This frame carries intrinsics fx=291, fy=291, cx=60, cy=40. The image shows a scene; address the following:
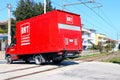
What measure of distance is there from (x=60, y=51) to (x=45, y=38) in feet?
5.53

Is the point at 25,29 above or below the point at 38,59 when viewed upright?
above

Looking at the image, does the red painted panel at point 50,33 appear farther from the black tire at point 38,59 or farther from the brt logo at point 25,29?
the black tire at point 38,59

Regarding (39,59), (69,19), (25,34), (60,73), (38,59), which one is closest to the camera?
(60,73)

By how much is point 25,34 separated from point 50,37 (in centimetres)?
356

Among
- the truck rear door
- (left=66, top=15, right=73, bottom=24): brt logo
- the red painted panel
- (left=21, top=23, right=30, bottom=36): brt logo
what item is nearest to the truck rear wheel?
the red painted panel

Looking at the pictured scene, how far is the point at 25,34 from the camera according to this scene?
23.0 meters

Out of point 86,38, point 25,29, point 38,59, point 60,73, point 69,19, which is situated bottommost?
point 60,73

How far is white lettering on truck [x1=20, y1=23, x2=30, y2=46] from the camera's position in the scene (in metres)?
22.6

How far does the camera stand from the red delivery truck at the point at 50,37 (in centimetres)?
1977

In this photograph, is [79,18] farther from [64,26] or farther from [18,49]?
[18,49]

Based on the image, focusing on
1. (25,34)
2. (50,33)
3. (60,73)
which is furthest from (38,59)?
(60,73)

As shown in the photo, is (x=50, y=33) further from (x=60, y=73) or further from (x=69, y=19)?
(x=60, y=73)

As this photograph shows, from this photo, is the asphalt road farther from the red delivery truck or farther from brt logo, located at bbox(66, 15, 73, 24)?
brt logo, located at bbox(66, 15, 73, 24)

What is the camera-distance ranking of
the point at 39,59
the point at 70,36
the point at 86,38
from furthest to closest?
the point at 86,38 < the point at 39,59 < the point at 70,36
